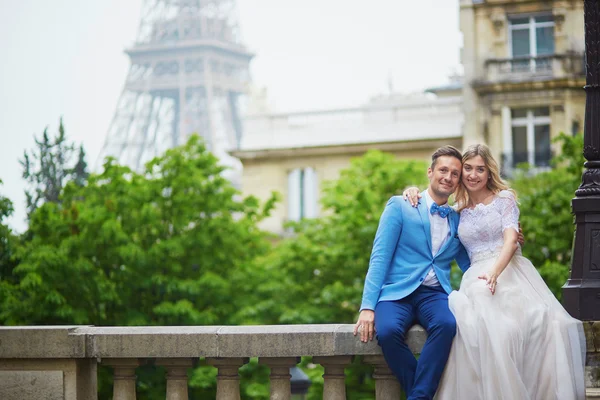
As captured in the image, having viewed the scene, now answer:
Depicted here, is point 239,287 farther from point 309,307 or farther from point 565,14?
point 565,14

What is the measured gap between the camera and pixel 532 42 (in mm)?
42406

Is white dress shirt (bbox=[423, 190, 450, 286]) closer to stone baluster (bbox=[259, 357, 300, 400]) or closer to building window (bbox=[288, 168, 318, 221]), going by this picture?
stone baluster (bbox=[259, 357, 300, 400])

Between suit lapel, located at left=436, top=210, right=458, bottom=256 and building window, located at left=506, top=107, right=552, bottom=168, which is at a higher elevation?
building window, located at left=506, top=107, right=552, bottom=168

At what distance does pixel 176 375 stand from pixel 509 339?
2592 mm

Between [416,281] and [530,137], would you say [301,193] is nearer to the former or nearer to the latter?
[530,137]

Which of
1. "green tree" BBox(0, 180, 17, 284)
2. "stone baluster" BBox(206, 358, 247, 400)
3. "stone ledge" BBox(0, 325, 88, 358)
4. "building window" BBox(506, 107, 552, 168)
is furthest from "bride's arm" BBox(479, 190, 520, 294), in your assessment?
"building window" BBox(506, 107, 552, 168)

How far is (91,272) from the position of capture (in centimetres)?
2969

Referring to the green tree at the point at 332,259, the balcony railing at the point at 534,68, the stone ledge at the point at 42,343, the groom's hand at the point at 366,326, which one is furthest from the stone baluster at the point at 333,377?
the balcony railing at the point at 534,68

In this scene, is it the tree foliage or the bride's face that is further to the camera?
the tree foliage

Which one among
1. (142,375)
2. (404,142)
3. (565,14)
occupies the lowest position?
(142,375)

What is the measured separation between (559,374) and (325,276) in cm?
2616

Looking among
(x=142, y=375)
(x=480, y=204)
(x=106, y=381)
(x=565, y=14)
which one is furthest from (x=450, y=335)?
(x=565, y=14)

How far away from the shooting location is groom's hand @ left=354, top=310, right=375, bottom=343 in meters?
7.92

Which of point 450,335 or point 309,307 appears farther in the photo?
point 309,307
